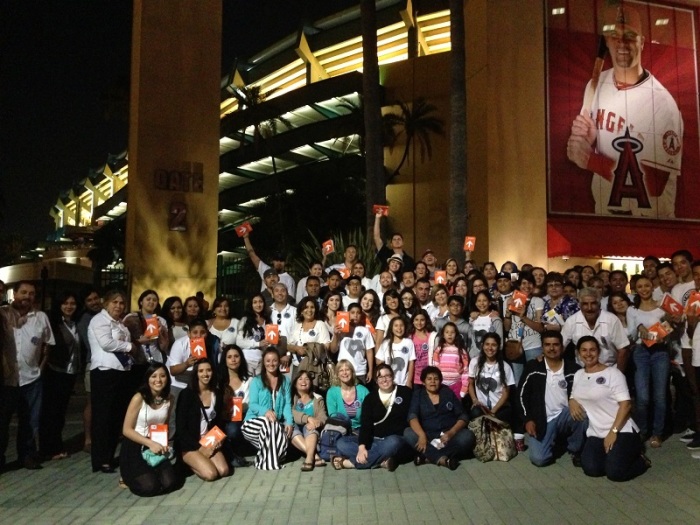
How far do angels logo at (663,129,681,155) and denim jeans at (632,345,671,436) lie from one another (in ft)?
53.6

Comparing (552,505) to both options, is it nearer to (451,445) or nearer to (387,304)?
(451,445)

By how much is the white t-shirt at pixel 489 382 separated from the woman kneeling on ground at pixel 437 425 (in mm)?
526

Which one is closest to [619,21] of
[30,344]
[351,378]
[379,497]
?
[351,378]

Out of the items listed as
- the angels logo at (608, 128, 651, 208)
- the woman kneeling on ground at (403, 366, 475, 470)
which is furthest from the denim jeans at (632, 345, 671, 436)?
the angels logo at (608, 128, 651, 208)

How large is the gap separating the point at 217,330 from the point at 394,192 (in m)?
21.6

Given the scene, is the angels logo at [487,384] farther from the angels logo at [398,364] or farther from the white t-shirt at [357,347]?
the white t-shirt at [357,347]

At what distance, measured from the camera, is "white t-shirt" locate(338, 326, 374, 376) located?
7.73m

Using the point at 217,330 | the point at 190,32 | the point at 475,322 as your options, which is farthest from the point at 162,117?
the point at 475,322

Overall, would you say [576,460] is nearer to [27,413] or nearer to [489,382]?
[489,382]

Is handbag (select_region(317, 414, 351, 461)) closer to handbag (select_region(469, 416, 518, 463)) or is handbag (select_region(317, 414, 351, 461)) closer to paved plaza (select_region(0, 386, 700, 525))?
paved plaza (select_region(0, 386, 700, 525))

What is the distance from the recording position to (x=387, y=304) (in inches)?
318

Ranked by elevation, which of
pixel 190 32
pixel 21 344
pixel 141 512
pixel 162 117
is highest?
pixel 190 32

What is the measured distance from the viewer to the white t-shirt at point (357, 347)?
773cm

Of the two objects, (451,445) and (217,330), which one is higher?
(217,330)
